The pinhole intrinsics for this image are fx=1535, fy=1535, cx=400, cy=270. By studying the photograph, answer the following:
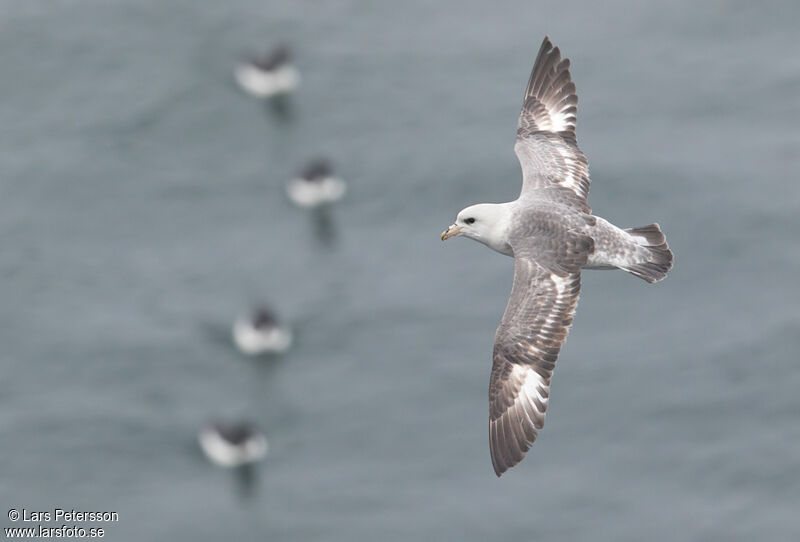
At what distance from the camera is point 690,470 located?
39625 mm

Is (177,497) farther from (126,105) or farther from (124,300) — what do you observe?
(126,105)

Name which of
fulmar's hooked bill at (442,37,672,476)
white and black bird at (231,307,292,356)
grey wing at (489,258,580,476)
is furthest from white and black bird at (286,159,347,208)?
grey wing at (489,258,580,476)

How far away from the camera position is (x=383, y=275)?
140 ft

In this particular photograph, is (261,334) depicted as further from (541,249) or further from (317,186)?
(541,249)

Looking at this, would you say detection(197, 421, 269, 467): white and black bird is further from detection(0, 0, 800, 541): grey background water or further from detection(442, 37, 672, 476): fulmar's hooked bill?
detection(442, 37, 672, 476): fulmar's hooked bill

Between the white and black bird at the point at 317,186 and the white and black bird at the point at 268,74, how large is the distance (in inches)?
126

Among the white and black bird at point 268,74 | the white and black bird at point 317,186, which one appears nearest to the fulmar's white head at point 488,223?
the white and black bird at point 317,186

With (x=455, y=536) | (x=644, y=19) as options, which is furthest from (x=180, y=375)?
(x=644, y=19)

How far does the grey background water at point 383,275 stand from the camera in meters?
39.7

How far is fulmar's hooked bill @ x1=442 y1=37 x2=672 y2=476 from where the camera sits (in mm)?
21297

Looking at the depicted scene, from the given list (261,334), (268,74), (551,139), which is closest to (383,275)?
(261,334)

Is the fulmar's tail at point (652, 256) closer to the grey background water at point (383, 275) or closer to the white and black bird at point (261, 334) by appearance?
the grey background water at point (383, 275)

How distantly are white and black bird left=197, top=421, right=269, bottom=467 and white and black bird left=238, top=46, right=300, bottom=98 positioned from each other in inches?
430

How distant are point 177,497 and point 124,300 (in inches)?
228
